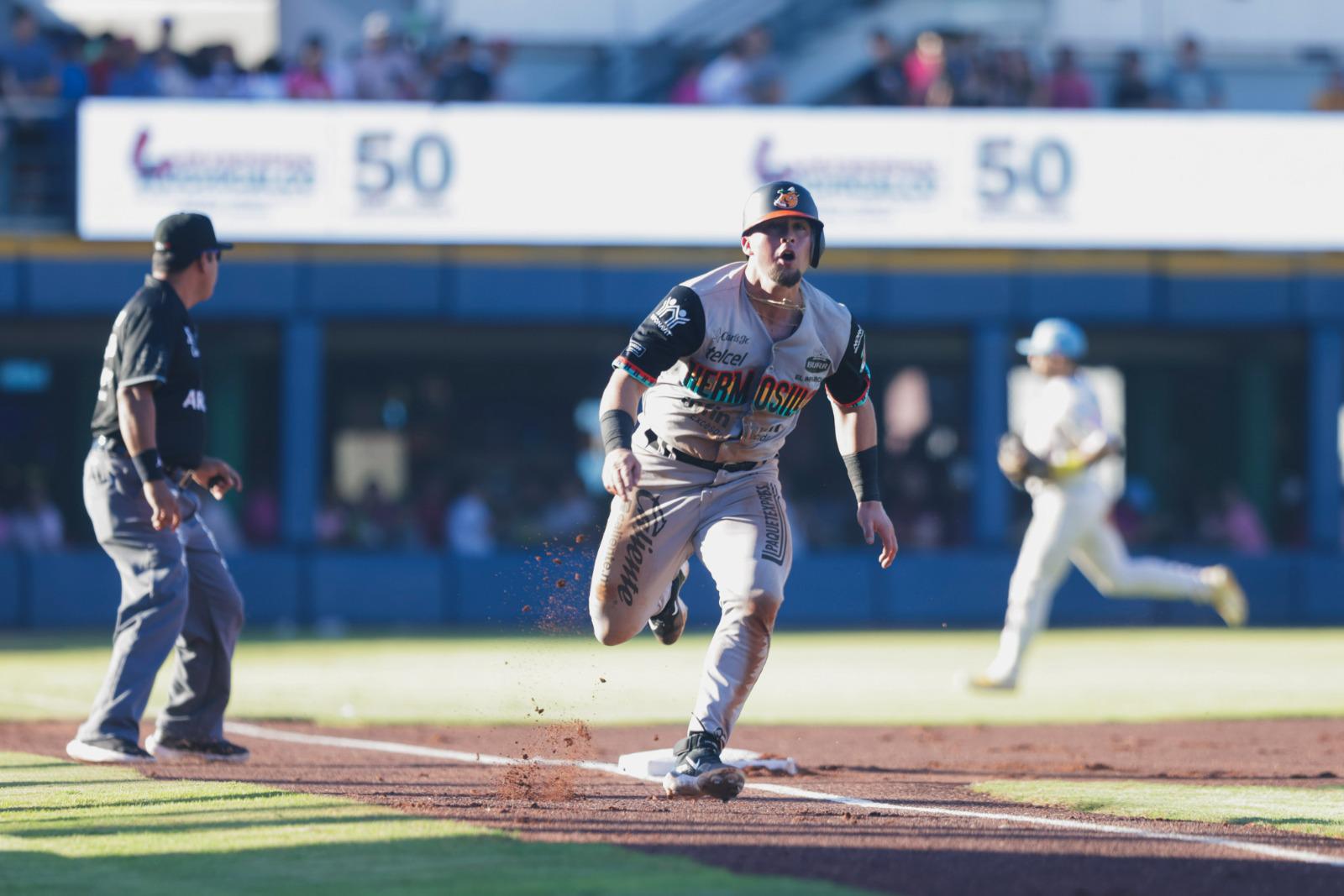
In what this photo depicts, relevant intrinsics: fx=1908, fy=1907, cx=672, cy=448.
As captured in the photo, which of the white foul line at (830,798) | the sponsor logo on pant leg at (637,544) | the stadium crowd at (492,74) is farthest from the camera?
the stadium crowd at (492,74)

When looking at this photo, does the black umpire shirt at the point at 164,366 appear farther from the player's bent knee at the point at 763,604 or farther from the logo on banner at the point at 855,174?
the logo on banner at the point at 855,174

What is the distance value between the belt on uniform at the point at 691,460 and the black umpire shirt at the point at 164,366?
79.9 inches

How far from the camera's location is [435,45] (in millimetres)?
22500

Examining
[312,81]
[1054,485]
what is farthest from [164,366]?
[312,81]

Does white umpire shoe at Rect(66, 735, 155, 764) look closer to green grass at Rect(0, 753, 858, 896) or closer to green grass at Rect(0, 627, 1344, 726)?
green grass at Rect(0, 753, 858, 896)

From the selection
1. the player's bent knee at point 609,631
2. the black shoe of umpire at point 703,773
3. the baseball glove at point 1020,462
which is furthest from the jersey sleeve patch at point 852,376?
the baseball glove at point 1020,462

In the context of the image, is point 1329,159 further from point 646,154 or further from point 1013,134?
point 646,154

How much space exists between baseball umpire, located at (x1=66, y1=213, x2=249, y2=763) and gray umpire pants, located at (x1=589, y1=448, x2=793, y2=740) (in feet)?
6.33

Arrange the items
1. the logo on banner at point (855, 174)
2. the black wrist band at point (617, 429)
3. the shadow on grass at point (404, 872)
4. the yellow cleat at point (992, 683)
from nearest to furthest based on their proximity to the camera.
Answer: the shadow on grass at point (404, 872) < the black wrist band at point (617, 429) < the yellow cleat at point (992, 683) < the logo on banner at point (855, 174)

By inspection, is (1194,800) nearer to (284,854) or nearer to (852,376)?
(852,376)

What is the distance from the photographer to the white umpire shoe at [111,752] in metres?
7.96

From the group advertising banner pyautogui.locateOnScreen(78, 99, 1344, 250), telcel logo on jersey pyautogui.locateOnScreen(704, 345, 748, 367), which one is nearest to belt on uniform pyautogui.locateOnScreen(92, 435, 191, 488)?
telcel logo on jersey pyautogui.locateOnScreen(704, 345, 748, 367)

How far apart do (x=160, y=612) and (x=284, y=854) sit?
2557mm

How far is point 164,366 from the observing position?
789 centimetres
